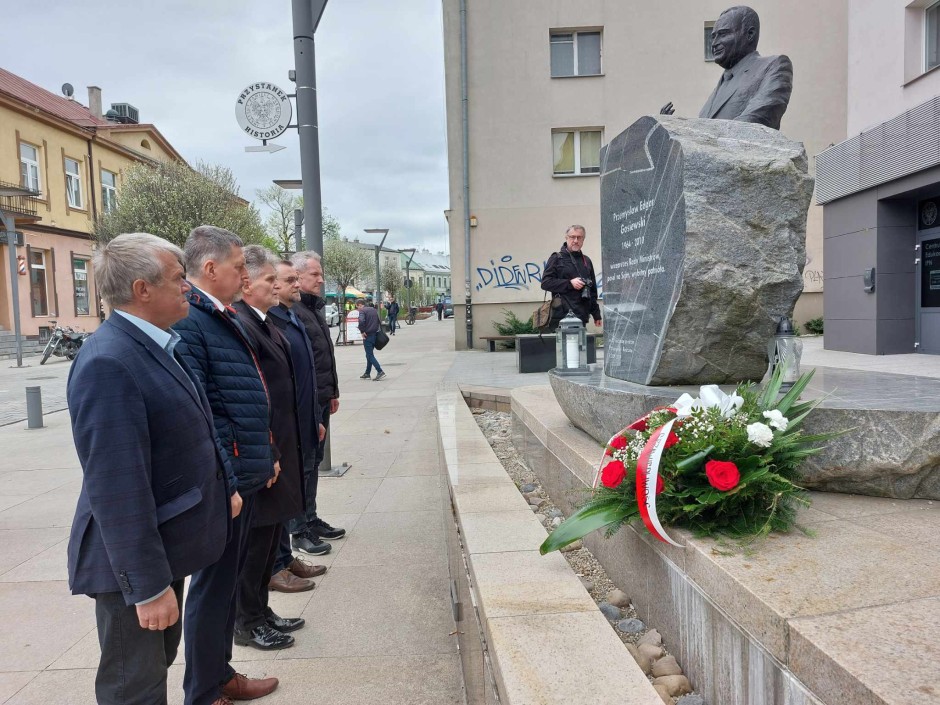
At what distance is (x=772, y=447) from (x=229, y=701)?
2444 millimetres

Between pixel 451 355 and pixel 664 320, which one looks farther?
pixel 451 355

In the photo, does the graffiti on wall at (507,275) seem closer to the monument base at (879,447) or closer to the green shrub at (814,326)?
the green shrub at (814,326)

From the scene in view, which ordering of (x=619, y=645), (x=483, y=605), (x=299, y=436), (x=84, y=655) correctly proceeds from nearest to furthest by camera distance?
(x=619, y=645)
(x=483, y=605)
(x=84, y=655)
(x=299, y=436)

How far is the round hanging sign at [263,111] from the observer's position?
6.86 m

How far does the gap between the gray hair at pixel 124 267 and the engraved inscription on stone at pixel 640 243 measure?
2.81 meters

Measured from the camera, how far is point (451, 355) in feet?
62.8

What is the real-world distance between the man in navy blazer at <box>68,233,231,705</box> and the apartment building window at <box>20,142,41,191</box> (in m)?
31.0

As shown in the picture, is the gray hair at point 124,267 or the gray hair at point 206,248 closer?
the gray hair at point 124,267

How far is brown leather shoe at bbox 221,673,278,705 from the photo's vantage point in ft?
9.20

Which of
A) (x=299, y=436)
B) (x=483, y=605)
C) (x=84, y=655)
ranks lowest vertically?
(x=84, y=655)

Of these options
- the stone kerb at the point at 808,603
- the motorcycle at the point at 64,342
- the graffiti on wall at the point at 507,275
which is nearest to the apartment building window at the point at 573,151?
the graffiti on wall at the point at 507,275

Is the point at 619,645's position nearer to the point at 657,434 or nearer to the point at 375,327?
the point at 657,434

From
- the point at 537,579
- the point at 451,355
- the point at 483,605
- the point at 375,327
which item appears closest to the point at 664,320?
the point at 537,579

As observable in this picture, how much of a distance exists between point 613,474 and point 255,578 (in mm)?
1793
